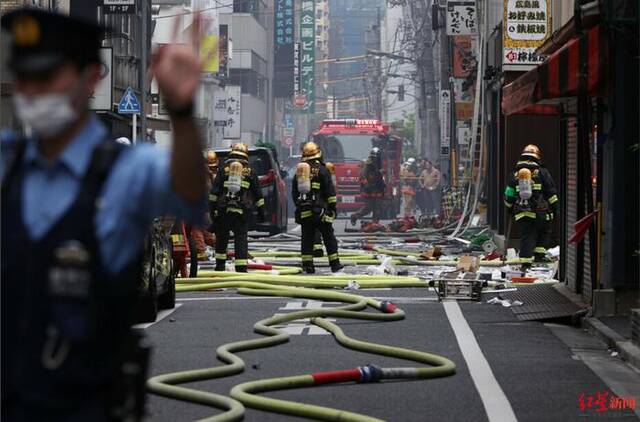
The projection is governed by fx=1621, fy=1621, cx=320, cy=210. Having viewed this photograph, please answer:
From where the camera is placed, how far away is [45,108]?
400 cm

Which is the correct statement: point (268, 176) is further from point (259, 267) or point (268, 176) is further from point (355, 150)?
point (355, 150)

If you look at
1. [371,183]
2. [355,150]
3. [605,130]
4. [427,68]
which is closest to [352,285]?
[605,130]

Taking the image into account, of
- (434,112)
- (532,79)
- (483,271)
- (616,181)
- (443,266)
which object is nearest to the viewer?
(616,181)

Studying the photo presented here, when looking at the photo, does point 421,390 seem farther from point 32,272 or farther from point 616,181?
point 32,272

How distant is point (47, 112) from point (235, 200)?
1875 centimetres

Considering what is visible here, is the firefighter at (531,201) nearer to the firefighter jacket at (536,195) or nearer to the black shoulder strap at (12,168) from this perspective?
the firefighter jacket at (536,195)

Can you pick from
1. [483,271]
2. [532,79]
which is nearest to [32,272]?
[532,79]

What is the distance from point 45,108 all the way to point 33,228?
1.13 ft

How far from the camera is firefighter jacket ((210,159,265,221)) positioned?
894 inches

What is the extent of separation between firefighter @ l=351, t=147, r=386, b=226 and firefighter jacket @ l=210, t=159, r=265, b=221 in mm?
21995

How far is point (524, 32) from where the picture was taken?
28250mm

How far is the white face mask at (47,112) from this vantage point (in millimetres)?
3998

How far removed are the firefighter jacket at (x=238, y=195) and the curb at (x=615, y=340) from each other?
805cm

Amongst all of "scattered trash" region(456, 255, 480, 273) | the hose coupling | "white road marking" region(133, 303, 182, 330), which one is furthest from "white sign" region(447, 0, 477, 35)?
the hose coupling
